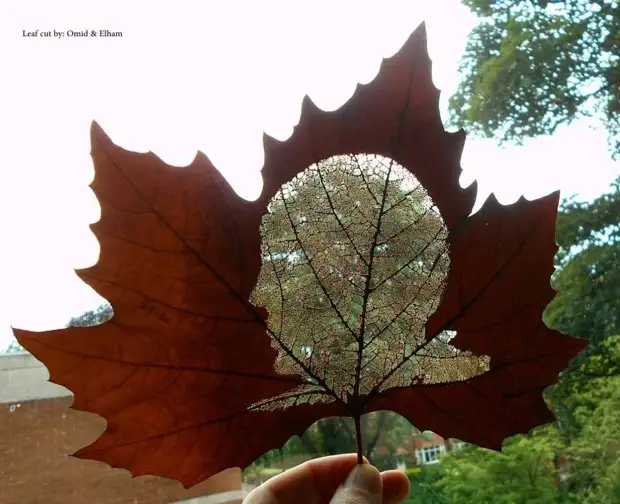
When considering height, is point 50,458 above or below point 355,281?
below

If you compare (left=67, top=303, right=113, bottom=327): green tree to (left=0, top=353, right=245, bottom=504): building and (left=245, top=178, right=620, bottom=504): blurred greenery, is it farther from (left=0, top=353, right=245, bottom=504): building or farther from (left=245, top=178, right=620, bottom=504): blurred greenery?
(left=245, top=178, right=620, bottom=504): blurred greenery

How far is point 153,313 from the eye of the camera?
406 millimetres

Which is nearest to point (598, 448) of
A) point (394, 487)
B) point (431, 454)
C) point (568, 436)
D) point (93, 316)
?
point (568, 436)

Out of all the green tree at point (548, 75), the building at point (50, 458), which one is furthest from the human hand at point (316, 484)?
the green tree at point (548, 75)

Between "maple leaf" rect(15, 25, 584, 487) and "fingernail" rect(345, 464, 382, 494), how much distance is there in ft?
0.16

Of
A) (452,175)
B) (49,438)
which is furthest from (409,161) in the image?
(49,438)

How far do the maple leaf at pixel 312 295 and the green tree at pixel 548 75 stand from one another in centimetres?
76

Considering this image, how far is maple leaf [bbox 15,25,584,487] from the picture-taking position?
397 millimetres

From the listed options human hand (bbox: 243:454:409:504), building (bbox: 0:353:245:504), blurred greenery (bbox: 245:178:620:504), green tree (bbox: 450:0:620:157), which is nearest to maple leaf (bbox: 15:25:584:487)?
human hand (bbox: 243:454:409:504)

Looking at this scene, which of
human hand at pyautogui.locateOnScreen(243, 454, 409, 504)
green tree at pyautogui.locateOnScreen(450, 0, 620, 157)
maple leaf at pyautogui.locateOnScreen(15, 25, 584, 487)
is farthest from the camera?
green tree at pyautogui.locateOnScreen(450, 0, 620, 157)

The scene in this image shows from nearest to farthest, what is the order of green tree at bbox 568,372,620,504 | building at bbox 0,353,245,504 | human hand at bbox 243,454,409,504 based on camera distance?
human hand at bbox 243,454,409,504 → building at bbox 0,353,245,504 → green tree at bbox 568,372,620,504

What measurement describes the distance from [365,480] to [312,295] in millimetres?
156

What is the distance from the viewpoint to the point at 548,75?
1127 millimetres

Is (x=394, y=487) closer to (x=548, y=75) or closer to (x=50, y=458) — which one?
(x=50, y=458)
